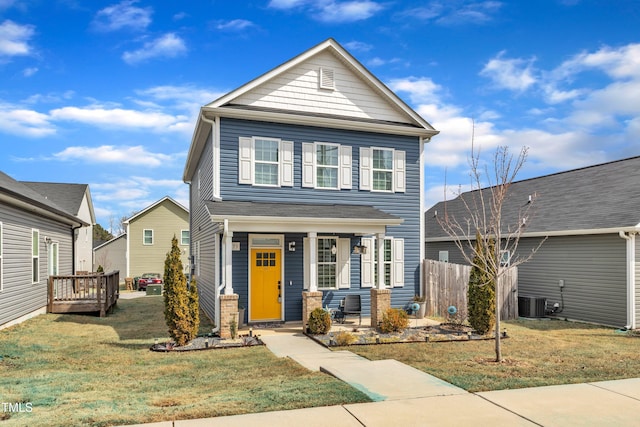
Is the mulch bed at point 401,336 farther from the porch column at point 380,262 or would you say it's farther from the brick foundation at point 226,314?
the brick foundation at point 226,314

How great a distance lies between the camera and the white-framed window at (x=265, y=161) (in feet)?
44.3

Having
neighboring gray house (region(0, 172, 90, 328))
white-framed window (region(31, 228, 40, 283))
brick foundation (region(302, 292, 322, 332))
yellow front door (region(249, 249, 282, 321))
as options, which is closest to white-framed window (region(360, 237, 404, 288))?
yellow front door (region(249, 249, 282, 321))

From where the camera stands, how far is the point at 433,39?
1434 cm

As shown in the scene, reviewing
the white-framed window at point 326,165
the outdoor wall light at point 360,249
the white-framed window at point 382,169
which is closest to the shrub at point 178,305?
the white-framed window at point 326,165

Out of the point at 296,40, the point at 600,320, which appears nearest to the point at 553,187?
the point at 600,320

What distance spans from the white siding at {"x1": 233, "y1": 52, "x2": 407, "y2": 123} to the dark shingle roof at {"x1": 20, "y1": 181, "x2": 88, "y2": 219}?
18.0 meters

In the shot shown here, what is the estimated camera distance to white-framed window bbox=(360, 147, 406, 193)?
48.9 ft

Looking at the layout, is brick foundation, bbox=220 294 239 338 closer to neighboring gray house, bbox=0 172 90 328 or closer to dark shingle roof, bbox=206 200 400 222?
dark shingle roof, bbox=206 200 400 222

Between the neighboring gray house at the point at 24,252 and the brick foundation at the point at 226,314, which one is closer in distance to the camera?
the brick foundation at the point at 226,314

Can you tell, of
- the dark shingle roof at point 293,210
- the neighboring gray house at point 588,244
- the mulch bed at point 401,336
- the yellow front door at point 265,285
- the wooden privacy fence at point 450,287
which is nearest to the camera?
the mulch bed at point 401,336

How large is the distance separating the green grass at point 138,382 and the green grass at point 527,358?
219 centimetres

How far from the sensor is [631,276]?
1296cm

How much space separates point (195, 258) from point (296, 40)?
33.4 feet

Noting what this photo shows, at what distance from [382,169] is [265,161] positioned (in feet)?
13.0
